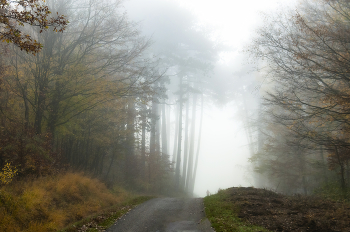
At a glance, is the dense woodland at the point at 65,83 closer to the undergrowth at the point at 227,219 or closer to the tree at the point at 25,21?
the tree at the point at 25,21

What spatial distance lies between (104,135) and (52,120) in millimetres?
4026

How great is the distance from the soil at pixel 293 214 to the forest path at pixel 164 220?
1536 millimetres

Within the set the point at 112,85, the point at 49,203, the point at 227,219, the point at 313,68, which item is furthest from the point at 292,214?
the point at 112,85

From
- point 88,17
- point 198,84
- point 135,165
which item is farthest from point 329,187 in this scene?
point 198,84

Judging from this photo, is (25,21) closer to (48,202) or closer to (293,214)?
(48,202)

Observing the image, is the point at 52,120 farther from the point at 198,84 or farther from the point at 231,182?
the point at 231,182

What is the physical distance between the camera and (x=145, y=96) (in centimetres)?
1124

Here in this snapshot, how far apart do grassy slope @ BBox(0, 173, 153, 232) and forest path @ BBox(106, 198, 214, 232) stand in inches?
44.8

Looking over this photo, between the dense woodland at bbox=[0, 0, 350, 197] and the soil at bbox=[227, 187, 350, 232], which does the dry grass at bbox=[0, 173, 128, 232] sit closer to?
the dense woodland at bbox=[0, 0, 350, 197]

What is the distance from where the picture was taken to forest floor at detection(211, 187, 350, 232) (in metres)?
6.18

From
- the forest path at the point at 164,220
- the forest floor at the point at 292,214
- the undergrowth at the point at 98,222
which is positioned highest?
the forest floor at the point at 292,214

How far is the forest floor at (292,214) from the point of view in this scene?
6.18 meters

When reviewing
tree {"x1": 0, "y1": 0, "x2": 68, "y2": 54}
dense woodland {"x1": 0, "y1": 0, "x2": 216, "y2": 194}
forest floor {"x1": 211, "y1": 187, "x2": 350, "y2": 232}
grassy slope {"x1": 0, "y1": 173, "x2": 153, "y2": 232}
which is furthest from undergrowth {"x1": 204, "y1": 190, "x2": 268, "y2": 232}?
tree {"x1": 0, "y1": 0, "x2": 68, "y2": 54}

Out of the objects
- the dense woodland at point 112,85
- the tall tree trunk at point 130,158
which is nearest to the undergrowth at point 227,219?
the dense woodland at point 112,85
